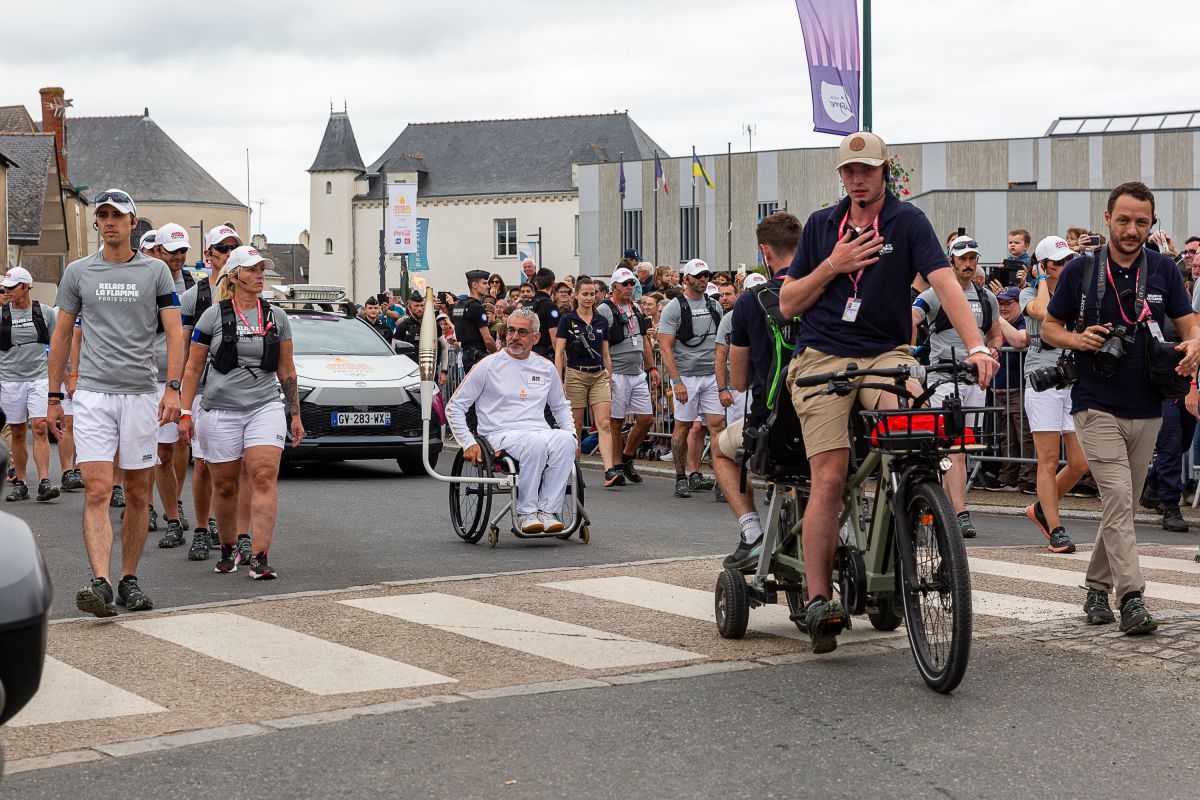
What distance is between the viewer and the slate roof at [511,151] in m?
102

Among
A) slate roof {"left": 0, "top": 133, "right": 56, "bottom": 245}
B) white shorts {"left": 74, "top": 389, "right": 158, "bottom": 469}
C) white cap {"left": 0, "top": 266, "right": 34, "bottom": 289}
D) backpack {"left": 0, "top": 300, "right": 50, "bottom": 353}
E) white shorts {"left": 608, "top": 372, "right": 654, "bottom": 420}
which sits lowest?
white shorts {"left": 608, "top": 372, "right": 654, "bottom": 420}

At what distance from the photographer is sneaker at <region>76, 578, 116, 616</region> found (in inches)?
287

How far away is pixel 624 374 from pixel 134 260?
8198 millimetres

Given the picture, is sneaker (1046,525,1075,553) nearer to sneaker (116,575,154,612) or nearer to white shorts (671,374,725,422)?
white shorts (671,374,725,422)

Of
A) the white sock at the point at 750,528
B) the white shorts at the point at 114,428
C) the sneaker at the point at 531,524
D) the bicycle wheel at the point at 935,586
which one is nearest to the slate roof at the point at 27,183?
the sneaker at the point at 531,524

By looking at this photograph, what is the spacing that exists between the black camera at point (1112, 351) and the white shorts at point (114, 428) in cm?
465

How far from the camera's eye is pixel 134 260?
792 centimetres

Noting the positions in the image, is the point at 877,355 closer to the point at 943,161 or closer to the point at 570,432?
the point at 570,432

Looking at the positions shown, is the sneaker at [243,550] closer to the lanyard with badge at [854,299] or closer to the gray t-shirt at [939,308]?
the gray t-shirt at [939,308]

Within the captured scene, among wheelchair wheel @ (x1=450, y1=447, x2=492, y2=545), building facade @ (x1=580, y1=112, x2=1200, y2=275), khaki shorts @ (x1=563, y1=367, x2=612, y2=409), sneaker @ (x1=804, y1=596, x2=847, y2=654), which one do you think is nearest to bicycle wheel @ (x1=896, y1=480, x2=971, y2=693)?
sneaker @ (x1=804, y1=596, x2=847, y2=654)

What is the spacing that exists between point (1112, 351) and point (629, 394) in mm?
9009

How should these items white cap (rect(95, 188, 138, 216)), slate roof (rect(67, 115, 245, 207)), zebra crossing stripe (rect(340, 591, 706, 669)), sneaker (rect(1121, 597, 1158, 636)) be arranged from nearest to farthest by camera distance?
zebra crossing stripe (rect(340, 591, 706, 669)) < sneaker (rect(1121, 597, 1158, 636)) < white cap (rect(95, 188, 138, 216)) < slate roof (rect(67, 115, 245, 207))

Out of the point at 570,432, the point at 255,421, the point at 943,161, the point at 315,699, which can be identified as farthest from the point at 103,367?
the point at 943,161

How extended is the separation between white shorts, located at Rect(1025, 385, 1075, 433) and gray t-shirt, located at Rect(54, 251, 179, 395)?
5.65 metres
